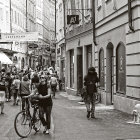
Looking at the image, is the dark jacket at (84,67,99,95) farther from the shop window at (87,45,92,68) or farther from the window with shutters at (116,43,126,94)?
the shop window at (87,45,92,68)

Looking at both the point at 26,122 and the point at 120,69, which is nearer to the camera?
the point at 26,122

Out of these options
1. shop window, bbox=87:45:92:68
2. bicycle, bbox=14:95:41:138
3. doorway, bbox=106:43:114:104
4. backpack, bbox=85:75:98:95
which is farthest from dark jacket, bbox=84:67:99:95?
shop window, bbox=87:45:92:68

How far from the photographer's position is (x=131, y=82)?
723 inches

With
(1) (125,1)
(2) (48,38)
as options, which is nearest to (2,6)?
(1) (125,1)

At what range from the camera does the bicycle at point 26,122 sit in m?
12.2

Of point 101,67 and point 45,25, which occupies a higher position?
point 45,25

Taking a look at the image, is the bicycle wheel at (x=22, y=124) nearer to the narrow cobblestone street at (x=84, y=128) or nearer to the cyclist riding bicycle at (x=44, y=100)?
the narrow cobblestone street at (x=84, y=128)

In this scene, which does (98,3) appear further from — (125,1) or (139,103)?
(139,103)

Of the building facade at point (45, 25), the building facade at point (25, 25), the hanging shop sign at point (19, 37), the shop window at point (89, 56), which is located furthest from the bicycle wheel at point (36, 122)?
the building facade at point (45, 25)

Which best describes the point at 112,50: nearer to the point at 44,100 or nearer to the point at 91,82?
the point at 91,82

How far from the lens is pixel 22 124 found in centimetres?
1232

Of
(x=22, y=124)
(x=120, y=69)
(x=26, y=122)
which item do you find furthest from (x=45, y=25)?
(x=22, y=124)

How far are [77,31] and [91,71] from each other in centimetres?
1489

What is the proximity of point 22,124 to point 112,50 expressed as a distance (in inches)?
470
